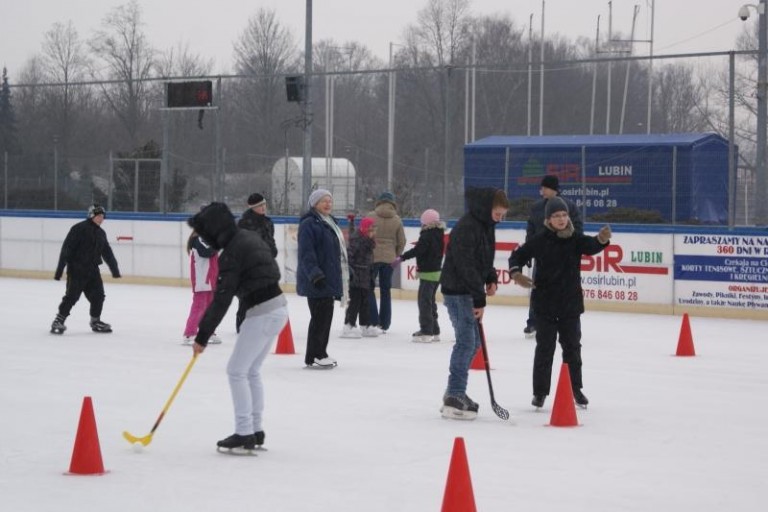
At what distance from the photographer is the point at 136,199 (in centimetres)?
2600

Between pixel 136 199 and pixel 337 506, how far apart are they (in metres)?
19.6

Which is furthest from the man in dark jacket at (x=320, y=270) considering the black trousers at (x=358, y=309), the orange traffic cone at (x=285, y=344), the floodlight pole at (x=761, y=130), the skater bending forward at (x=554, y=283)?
the floodlight pole at (x=761, y=130)

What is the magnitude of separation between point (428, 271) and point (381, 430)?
6456 millimetres

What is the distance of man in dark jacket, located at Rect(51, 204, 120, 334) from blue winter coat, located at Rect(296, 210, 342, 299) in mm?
4141

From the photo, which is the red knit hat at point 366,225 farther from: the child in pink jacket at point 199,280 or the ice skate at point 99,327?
the ice skate at point 99,327

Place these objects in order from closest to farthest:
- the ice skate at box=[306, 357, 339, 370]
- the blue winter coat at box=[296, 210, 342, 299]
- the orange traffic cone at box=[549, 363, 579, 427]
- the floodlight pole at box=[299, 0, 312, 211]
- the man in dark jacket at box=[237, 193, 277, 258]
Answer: the orange traffic cone at box=[549, 363, 579, 427] → the blue winter coat at box=[296, 210, 342, 299] → the ice skate at box=[306, 357, 339, 370] → the man in dark jacket at box=[237, 193, 277, 258] → the floodlight pole at box=[299, 0, 312, 211]

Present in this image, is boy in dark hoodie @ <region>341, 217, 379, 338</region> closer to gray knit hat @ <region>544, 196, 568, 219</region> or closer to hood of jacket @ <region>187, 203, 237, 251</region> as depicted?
gray knit hat @ <region>544, 196, 568, 219</region>

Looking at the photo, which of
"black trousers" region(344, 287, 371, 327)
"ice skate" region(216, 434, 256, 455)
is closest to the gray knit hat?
"ice skate" region(216, 434, 256, 455)

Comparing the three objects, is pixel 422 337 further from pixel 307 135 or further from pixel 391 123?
pixel 391 123

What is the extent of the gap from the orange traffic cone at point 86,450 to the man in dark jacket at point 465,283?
3029 millimetres

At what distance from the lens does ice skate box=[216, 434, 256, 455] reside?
8516 mm

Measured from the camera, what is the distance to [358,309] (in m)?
16.1

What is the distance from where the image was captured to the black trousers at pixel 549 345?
10.3 m

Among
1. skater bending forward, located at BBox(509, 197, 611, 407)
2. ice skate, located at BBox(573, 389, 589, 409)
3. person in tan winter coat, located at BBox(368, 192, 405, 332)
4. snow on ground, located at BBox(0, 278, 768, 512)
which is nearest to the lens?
snow on ground, located at BBox(0, 278, 768, 512)
